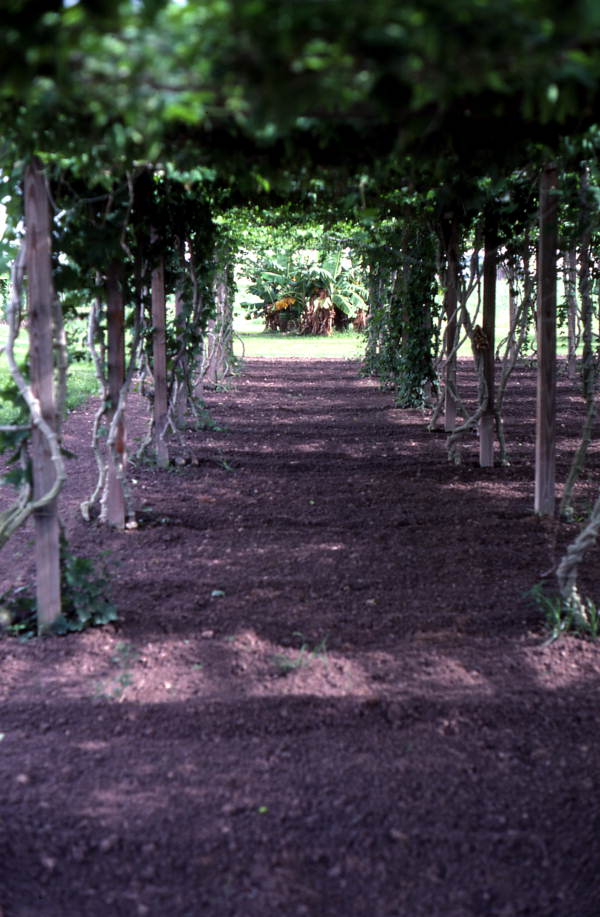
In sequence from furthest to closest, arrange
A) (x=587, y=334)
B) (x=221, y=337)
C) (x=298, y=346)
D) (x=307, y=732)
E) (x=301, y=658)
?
(x=298, y=346)
(x=221, y=337)
(x=587, y=334)
(x=301, y=658)
(x=307, y=732)

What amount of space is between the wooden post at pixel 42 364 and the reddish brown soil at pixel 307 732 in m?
0.35

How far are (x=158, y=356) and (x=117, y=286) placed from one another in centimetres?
253

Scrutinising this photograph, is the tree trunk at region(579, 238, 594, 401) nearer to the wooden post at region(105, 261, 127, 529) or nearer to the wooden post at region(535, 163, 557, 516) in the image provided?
the wooden post at region(535, 163, 557, 516)

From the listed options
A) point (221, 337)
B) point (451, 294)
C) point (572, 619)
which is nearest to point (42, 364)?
point (572, 619)

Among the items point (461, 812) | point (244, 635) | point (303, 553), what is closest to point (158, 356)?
point (303, 553)

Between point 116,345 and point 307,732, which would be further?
point 116,345

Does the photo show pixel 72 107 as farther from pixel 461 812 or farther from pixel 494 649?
pixel 494 649

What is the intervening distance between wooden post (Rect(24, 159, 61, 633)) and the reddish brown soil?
1.14ft

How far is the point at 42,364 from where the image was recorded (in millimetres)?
4250

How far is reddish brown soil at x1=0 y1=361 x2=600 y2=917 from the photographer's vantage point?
2.67 meters

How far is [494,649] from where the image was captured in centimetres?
435

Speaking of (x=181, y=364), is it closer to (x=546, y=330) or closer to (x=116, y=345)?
(x=116, y=345)

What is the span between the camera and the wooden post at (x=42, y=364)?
4.14m

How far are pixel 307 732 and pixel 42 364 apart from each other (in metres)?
2.04
